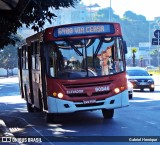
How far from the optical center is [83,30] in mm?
13430

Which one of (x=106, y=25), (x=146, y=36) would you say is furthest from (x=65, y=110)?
(x=146, y=36)

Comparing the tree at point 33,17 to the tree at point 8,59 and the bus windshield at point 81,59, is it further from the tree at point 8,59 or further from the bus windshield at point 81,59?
the tree at point 8,59

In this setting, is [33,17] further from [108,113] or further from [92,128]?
[108,113]

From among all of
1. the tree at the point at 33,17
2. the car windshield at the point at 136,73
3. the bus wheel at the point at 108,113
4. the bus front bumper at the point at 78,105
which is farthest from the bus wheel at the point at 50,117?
the car windshield at the point at 136,73

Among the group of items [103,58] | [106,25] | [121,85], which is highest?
[106,25]

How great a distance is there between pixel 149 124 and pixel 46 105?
314 centimetres

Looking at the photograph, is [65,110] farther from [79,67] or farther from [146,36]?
[146,36]

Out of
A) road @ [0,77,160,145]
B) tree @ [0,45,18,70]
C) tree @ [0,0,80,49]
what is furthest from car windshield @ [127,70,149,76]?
tree @ [0,45,18,70]

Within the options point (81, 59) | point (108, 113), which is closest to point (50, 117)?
point (108, 113)

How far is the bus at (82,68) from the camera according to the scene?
1298cm

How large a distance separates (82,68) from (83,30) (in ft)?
3.91

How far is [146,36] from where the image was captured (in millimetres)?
140875

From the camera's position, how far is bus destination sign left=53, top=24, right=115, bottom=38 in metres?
13.3

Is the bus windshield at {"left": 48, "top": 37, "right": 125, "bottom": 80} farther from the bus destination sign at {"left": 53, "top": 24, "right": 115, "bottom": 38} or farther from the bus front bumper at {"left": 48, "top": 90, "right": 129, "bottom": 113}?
the bus front bumper at {"left": 48, "top": 90, "right": 129, "bottom": 113}
